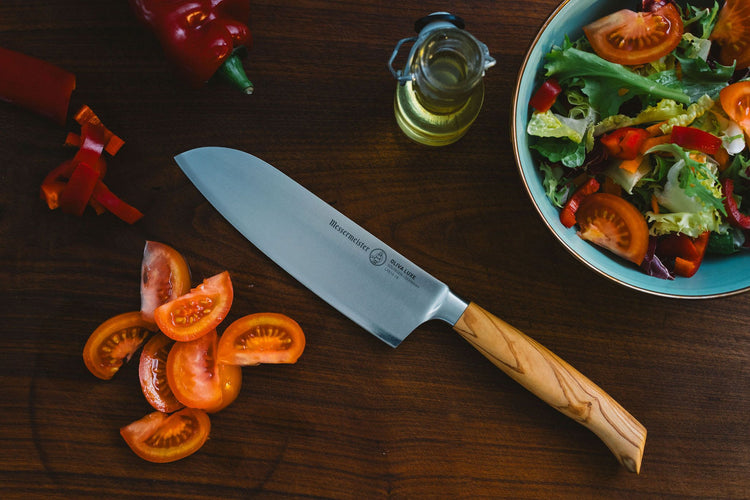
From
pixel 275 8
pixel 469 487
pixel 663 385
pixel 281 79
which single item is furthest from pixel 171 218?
pixel 663 385

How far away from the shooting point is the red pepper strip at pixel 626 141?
42.1 inches

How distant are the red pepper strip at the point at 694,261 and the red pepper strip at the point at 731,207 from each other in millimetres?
55

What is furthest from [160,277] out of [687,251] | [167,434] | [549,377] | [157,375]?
[687,251]

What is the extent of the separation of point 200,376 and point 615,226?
97 cm

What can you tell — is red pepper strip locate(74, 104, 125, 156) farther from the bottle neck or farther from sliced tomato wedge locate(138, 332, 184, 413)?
the bottle neck

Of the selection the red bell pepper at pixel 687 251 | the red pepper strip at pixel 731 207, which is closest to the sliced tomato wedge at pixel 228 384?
the red bell pepper at pixel 687 251

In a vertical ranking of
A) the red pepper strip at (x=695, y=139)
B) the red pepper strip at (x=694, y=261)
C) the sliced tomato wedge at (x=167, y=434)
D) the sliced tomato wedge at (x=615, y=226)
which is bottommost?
the sliced tomato wedge at (x=167, y=434)

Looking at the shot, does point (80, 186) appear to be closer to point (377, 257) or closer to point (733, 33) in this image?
point (377, 257)

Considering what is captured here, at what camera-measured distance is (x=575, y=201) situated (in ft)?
3.75

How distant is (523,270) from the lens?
4.33 ft

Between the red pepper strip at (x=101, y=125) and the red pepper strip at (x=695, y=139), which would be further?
the red pepper strip at (x=101, y=125)

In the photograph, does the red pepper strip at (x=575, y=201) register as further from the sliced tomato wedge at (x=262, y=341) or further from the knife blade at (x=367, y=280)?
the sliced tomato wedge at (x=262, y=341)

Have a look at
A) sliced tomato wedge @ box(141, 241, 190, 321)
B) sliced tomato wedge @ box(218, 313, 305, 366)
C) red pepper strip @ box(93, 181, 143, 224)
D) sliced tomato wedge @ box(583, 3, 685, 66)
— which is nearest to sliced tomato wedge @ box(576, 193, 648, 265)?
sliced tomato wedge @ box(583, 3, 685, 66)

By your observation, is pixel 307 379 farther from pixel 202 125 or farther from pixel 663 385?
pixel 663 385
